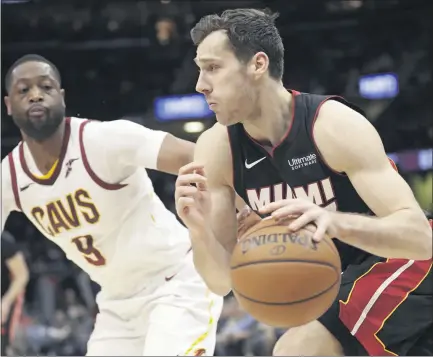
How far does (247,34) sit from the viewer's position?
8.15 ft

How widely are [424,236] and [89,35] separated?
11.9 feet

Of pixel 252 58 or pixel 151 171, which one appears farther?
pixel 151 171

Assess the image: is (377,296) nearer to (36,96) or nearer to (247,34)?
(247,34)

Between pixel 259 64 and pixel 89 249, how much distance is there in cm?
129

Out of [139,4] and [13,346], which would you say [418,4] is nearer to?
[139,4]

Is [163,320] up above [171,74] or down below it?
below

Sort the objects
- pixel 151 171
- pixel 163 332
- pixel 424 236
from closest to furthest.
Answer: pixel 424 236 → pixel 163 332 → pixel 151 171

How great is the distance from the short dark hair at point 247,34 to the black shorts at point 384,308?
2.54ft

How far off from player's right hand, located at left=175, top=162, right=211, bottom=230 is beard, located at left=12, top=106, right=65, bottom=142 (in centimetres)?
120

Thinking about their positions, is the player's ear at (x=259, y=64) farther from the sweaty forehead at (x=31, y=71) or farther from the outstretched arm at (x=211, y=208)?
the sweaty forehead at (x=31, y=71)

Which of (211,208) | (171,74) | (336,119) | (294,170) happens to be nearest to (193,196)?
(211,208)

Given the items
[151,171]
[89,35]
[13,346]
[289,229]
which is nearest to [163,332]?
[151,171]

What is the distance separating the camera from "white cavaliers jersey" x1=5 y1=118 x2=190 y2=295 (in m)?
3.27

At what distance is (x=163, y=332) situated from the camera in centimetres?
309
